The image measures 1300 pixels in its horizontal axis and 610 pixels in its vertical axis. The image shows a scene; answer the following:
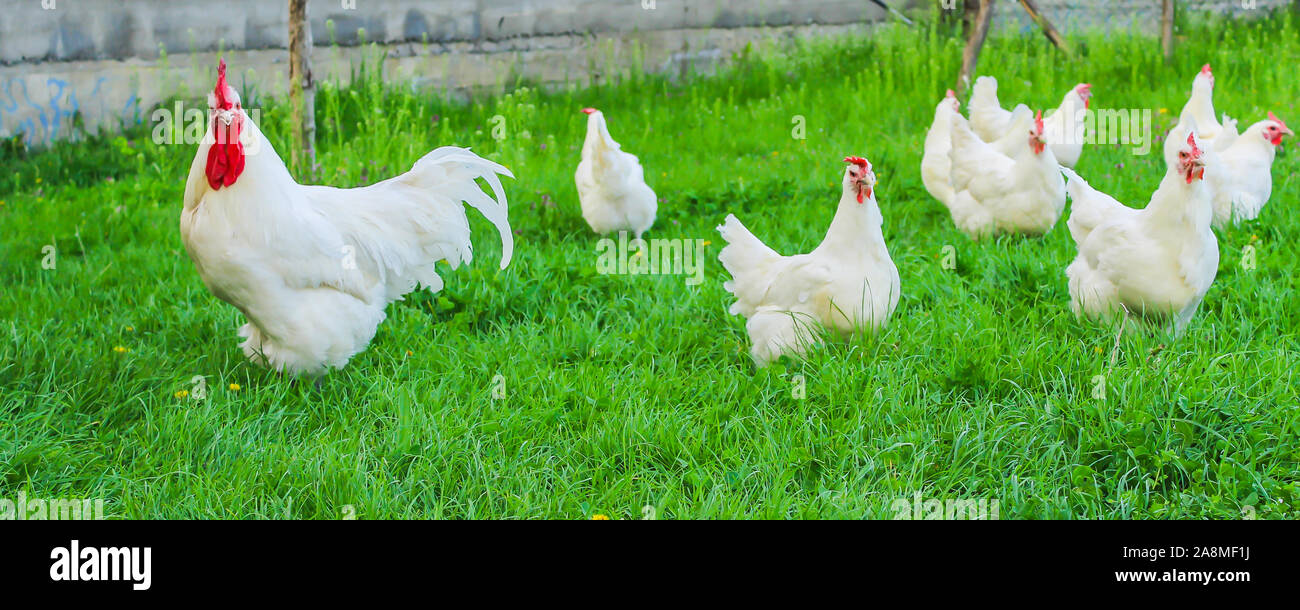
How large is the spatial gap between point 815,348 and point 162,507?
2.37 meters

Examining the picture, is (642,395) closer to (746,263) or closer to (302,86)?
(746,263)

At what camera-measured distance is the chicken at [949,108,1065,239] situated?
5586 mm

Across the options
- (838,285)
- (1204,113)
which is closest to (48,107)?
(838,285)

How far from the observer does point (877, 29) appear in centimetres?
1055

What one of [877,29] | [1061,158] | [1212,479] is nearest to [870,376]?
[1212,479]

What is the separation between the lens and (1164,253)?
12.9 feet

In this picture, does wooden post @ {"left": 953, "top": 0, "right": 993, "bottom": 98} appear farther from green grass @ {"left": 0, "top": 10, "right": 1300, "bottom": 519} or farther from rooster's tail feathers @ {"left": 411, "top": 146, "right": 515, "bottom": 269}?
rooster's tail feathers @ {"left": 411, "top": 146, "right": 515, "bottom": 269}

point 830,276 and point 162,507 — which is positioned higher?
point 830,276

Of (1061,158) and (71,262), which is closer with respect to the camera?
(71,262)

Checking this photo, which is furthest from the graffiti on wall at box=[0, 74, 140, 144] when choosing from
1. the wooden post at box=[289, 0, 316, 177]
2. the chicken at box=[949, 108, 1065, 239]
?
the chicken at box=[949, 108, 1065, 239]

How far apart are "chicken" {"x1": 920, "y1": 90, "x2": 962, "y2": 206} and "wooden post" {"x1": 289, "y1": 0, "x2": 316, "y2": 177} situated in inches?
157

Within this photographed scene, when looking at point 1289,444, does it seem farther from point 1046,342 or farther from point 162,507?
point 162,507

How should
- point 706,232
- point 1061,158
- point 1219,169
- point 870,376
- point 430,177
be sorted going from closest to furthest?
1. point 870,376
2. point 430,177
3. point 1219,169
4. point 706,232
5. point 1061,158

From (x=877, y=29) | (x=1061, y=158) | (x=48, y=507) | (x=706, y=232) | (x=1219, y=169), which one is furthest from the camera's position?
(x=877, y=29)
